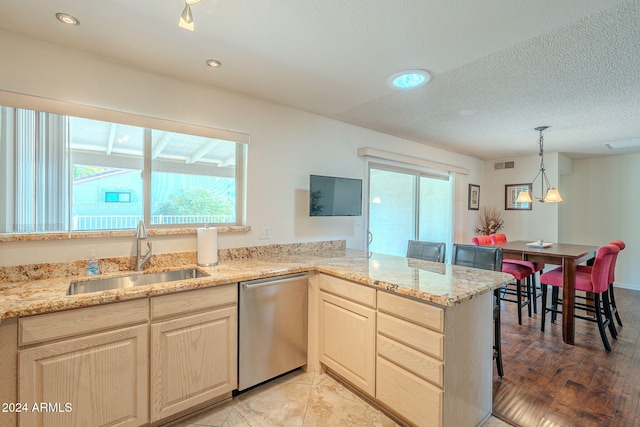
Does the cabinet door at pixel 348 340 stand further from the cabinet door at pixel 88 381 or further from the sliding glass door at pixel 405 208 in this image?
the sliding glass door at pixel 405 208

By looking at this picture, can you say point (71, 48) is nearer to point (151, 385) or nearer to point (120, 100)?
point (120, 100)

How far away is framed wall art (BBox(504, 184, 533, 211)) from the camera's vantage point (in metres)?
5.08

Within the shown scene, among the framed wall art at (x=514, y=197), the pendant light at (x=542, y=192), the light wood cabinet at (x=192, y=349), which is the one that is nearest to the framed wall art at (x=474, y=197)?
the framed wall art at (x=514, y=197)

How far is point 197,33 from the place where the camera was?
1.66m

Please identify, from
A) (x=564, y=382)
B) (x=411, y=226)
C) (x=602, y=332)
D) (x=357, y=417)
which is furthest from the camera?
(x=411, y=226)

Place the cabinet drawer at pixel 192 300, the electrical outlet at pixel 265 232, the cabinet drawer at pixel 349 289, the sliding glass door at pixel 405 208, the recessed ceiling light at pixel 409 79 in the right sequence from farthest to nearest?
1. the sliding glass door at pixel 405 208
2. the electrical outlet at pixel 265 232
3. the recessed ceiling light at pixel 409 79
4. the cabinet drawer at pixel 349 289
5. the cabinet drawer at pixel 192 300

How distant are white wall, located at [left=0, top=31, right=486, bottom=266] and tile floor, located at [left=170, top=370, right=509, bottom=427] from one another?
113cm

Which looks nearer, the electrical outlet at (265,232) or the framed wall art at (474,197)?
the electrical outlet at (265,232)

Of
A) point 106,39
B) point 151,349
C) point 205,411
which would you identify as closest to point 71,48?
point 106,39

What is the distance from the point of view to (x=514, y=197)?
5223 mm

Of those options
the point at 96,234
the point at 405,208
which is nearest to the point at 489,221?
the point at 405,208

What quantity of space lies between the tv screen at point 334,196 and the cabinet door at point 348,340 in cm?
94

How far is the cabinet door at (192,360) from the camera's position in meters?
1.65

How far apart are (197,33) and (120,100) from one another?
30.9 inches
